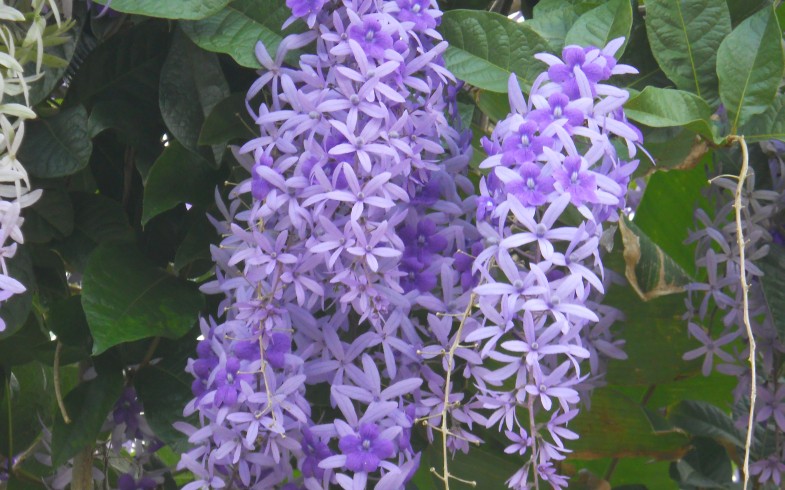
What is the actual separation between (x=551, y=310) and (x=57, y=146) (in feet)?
1.75

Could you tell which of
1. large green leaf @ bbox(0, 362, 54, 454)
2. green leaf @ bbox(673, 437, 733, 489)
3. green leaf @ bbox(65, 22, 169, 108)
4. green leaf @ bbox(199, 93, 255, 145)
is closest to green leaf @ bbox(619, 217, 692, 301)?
green leaf @ bbox(673, 437, 733, 489)

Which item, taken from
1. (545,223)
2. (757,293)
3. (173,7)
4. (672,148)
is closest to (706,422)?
(757,293)

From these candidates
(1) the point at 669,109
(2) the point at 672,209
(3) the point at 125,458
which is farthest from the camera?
(2) the point at 672,209

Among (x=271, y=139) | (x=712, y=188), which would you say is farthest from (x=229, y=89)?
(x=712, y=188)

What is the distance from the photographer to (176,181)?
95cm

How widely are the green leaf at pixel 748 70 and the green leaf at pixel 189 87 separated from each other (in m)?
0.48

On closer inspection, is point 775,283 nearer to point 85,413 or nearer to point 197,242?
point 197,242

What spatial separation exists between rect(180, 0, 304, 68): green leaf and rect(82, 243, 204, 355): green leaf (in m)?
0.25

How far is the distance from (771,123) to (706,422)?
1.61 feet

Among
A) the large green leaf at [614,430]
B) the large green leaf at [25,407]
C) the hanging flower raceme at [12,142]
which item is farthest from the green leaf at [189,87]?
the large green leaf at [614,430]

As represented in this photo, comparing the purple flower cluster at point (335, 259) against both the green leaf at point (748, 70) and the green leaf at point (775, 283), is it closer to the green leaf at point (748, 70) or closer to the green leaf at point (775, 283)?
the green leaf at point (748, 70)

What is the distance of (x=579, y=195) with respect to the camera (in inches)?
28.1

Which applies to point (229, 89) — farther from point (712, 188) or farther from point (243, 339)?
point (712, 188)

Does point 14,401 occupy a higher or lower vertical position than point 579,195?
lower
